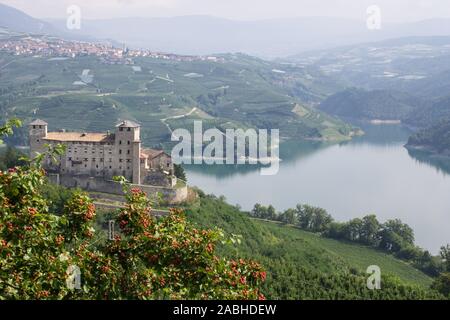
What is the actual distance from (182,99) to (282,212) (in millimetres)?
27515

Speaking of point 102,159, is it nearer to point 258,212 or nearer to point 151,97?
point 258,212

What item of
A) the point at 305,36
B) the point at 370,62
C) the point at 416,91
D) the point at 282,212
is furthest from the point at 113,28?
the point at 282,212

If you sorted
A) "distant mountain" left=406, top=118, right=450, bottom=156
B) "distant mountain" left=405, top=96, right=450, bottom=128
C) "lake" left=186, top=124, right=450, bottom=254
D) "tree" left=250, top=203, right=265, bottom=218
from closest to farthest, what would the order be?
"tree" left=250, top=203, right=265, bottom=218
"lake" left=186, top=124, right=450, bottom=254
"distant mountain" left=406, top=118, right=450, bottom=156
"distant mountain" left=405, top=96, right=450, bottom=128

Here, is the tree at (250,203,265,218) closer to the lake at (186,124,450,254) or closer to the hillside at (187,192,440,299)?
the hillside at (187,192,440,299)

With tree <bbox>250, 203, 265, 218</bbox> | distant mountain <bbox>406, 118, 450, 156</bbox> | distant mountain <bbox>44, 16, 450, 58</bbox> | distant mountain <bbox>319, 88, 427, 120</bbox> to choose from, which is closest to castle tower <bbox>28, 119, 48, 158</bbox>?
tree <bbox>250, 203, 265, 218</bbox>

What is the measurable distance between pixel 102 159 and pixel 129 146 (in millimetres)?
681

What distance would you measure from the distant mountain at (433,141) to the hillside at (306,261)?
23690 millimetres

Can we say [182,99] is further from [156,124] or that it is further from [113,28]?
[113,28]

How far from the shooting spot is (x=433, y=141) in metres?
41.1

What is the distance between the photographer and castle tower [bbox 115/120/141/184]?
1323 centimetres

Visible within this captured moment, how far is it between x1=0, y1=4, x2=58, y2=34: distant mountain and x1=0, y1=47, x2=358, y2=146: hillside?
161 ft

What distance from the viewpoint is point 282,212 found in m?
20.5

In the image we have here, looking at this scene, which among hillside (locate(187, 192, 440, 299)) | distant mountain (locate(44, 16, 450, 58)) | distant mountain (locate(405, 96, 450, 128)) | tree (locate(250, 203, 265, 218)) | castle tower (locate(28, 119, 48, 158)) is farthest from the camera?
distant mountain (locate(44, 16, 450, 58))

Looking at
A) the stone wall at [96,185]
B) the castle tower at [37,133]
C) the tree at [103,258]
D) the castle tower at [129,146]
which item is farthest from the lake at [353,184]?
the tree at [103,258]
